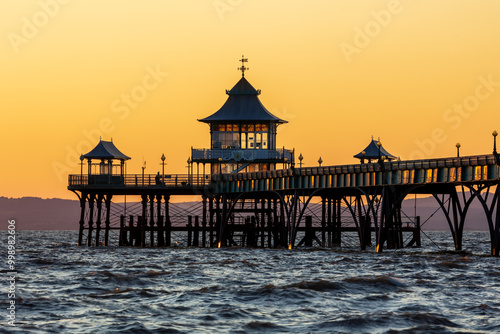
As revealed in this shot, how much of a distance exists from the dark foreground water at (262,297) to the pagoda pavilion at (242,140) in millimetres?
37869

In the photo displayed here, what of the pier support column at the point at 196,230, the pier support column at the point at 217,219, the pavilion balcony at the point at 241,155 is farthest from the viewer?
the pavilion balcony at the point at 241,155

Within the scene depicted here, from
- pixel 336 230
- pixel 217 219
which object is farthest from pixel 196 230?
pixel 336 230

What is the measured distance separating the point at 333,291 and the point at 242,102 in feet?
205

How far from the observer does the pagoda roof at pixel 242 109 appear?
347ft

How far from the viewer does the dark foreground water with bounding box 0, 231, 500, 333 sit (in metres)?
36.1

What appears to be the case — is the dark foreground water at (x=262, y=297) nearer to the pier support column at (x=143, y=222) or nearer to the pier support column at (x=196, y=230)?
the pier support column at (x=196, y=230)

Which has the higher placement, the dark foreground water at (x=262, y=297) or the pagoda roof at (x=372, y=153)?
the pagoda roof at (x=372, y=153)

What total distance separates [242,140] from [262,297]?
6226 cm

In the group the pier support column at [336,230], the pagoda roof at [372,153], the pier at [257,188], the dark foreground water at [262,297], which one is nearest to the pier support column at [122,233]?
the pier at [257,188]

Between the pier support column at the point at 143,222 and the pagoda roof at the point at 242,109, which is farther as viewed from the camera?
the pagoda roof at the point at 242,109

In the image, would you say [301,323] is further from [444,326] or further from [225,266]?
[225,266]

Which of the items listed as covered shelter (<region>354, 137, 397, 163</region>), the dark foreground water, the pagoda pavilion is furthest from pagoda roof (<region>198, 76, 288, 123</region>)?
→ the dark foreground water

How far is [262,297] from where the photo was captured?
146 ft

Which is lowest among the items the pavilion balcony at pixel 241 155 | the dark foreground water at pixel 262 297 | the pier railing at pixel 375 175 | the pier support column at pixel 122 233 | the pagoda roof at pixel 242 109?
the dark foreground water at pixel 262 297
